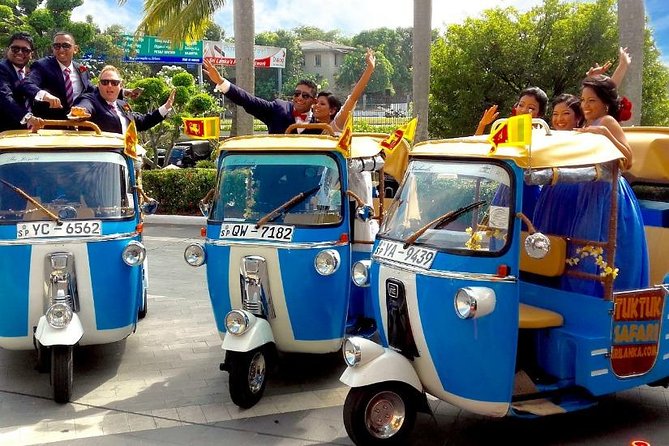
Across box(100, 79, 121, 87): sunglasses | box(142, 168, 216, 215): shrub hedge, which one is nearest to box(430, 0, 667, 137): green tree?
box(142, 168, 216, 215): shrub hedge

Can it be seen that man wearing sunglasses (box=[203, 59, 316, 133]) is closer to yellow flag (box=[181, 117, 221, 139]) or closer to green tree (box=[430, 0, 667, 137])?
yellow flag (box=[181, 117, 221, 139])

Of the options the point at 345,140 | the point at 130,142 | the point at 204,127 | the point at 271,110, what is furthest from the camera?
the point at 271,110

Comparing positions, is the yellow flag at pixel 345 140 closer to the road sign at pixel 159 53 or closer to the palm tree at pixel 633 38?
the palm tree at pixel 633 38

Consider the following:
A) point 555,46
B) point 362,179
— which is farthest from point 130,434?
point 555,46

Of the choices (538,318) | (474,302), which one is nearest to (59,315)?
(474,302)

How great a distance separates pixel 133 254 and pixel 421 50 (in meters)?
6.88

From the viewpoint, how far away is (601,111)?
5.50 meters

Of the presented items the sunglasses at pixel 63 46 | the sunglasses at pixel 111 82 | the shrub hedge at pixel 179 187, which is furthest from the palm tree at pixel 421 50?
the sunglasses at pixel 63 46

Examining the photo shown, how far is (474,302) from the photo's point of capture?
4.06 meters

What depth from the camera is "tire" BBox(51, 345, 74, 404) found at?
17.3 feet

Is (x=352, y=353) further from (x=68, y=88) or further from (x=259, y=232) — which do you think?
(x=68, y=88)

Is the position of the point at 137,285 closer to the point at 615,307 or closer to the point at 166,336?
the point at 166,336

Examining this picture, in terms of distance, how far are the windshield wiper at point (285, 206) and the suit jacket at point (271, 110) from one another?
4.90 feet

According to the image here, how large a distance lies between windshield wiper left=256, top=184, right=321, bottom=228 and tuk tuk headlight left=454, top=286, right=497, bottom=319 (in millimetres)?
1809
